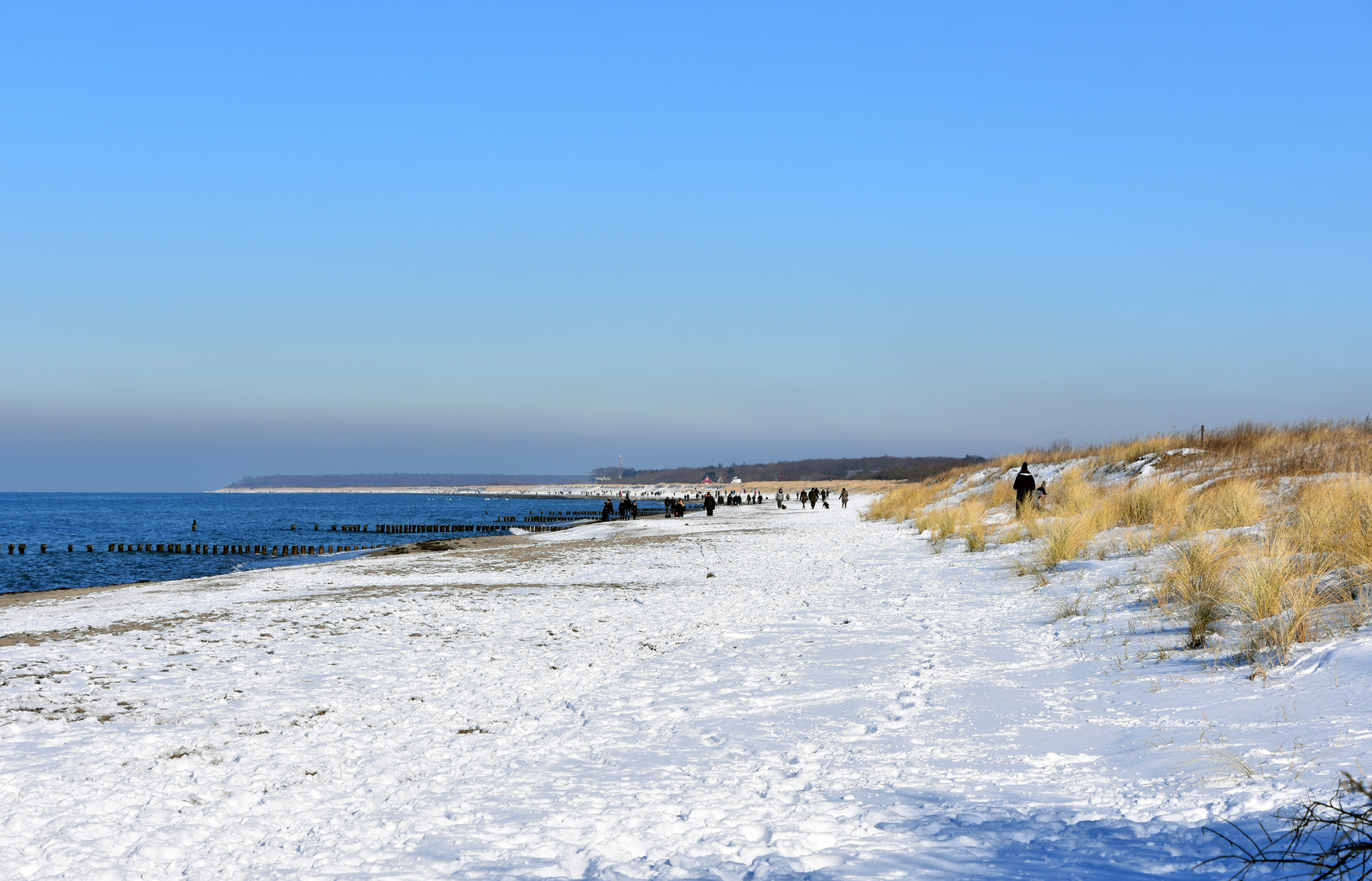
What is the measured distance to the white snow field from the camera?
3916 mm

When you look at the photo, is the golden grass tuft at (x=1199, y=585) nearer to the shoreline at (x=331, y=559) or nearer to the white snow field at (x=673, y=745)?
the white snow field at (x=673, y=745)

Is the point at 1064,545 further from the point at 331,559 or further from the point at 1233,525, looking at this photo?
the point at 331,559

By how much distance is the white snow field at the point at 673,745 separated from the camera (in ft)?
12.8

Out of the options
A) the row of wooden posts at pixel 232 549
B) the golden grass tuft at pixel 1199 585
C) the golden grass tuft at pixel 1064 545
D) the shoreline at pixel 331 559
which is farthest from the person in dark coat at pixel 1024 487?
the row of wooden posts at pixel 232 549

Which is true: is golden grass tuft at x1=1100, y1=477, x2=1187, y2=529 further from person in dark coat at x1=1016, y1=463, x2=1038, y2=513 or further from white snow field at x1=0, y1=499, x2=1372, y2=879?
person in dark coat at x1=1016, y1=463, x2=1038, y2=513

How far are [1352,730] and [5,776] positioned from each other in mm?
7849

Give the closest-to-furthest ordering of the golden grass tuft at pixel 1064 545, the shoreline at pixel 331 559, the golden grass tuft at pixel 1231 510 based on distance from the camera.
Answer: the golden grass tuft at pixel 1231 510 < the golden grass tuft at pixel 1064 545 < the shoreline at pixel 331 559

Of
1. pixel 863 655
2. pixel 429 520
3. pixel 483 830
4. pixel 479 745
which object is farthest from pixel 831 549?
pixel 429 520

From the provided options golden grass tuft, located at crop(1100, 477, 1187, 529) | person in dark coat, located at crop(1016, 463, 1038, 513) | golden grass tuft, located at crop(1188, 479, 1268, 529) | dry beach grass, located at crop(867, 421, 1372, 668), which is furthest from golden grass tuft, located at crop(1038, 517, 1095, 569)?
person in dark coat, located at crop(1016, 463, 1038, 513)

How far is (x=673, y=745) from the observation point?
18.4ft

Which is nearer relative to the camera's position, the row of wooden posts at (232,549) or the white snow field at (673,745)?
the white snow field at (673,745)

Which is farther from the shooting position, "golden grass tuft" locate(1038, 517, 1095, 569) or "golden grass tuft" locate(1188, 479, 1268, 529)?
"golden grass tuft" locate(1038, 517, 1095, 569)

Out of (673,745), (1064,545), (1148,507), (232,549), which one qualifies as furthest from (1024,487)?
(232,549)

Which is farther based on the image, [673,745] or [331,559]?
[331,559]
